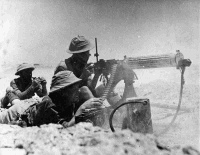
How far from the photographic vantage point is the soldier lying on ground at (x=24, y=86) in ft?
17.4

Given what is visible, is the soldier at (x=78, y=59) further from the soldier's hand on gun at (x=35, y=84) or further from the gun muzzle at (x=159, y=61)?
the gun muzzle at (x=159, y=61)

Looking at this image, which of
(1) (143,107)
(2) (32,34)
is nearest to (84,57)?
(1) (143,107)

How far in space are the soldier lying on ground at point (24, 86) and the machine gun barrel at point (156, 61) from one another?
6.87ft

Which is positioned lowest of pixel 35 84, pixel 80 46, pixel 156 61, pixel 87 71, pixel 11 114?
pixel 11 114

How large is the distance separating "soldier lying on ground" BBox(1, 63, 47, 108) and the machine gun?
1.31m

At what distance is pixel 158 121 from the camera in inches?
235

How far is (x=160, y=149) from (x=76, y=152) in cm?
68

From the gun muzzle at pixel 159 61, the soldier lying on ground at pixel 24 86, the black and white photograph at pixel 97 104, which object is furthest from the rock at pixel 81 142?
the gun muzzle at pixel 159 61

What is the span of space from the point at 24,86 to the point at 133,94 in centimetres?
258

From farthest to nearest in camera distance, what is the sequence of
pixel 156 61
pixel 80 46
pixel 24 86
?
pixel 24 86, pixel 156 61, pixel 80 46

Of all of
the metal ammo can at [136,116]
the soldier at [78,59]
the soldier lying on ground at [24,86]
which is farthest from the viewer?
the soldier lying on ground at [24,86]

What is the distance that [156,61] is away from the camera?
16.4 ft

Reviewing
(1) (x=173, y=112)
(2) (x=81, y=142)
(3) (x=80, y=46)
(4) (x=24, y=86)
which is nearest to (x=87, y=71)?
(3) (x=80, y=46)

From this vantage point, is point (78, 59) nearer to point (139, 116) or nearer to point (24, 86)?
point (24, 86)
